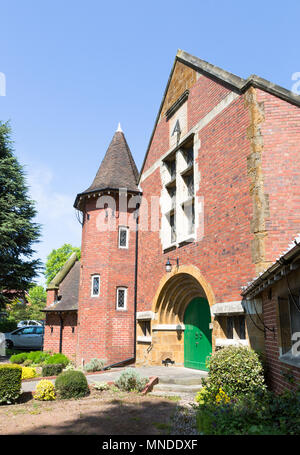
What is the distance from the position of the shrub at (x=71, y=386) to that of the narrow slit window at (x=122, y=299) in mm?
7073

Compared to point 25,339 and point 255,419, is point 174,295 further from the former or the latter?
point 25,339

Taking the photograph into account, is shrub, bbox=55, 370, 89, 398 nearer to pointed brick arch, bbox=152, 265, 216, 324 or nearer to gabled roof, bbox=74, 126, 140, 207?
pointed brick arch, bbox=152, 265, 216, 324

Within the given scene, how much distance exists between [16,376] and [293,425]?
7.30m

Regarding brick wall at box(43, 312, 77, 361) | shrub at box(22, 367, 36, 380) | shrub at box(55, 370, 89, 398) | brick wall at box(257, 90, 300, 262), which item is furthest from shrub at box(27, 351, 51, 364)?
brick wall at box(257, 90, 300, 262)

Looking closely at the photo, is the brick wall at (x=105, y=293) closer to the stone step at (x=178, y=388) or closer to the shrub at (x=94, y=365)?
the shrub at (x=94, y=365)

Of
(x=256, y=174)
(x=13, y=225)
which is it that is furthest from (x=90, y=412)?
(x=13, y=225)

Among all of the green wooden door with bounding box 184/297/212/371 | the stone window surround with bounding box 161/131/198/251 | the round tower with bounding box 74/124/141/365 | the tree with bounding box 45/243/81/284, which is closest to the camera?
the green wooden door with bounding box 184/297/212/371

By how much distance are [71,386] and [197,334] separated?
521 centimetres

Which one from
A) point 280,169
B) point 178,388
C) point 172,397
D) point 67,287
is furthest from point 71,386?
point 67,287

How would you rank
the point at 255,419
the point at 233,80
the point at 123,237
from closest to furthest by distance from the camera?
the point at 255,419 < the point at 233,80 < the point at 123,237

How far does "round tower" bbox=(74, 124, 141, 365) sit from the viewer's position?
53.1 feet

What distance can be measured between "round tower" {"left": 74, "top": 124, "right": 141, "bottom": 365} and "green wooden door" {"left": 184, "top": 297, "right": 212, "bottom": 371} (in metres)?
3.76

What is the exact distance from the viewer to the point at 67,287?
22219mm
